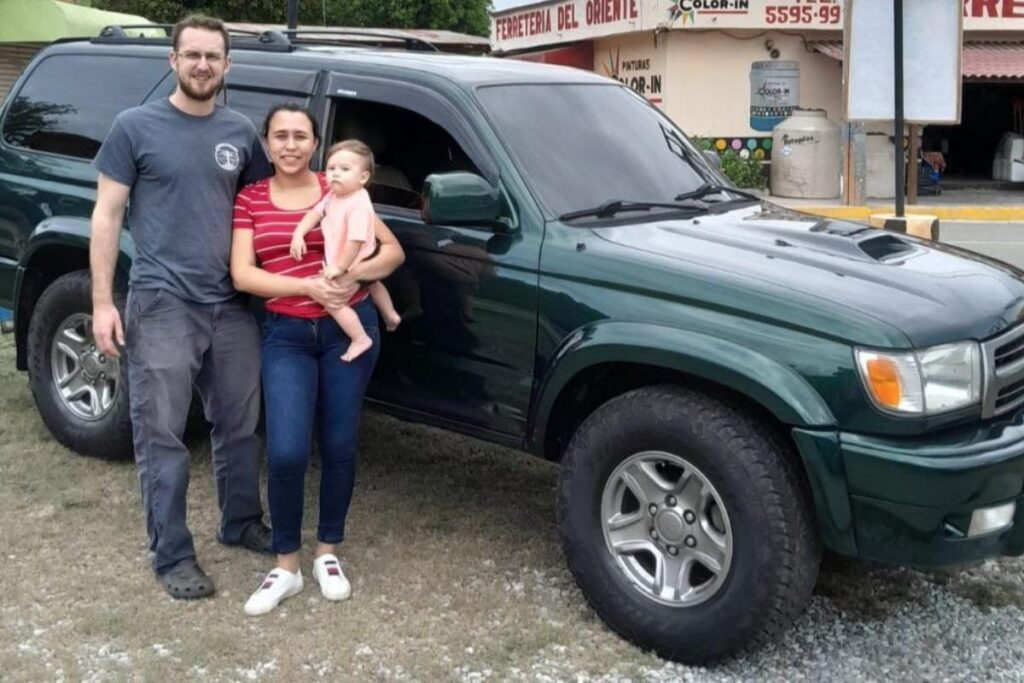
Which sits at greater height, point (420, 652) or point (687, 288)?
point (687, 288)

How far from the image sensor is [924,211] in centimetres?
1739

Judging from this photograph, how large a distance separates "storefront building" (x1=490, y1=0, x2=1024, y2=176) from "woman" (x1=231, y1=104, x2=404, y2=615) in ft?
59.9

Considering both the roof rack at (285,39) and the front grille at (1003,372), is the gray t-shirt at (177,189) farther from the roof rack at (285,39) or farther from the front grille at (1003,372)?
the front grille at (1003,372)

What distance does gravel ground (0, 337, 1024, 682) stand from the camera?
3820mm

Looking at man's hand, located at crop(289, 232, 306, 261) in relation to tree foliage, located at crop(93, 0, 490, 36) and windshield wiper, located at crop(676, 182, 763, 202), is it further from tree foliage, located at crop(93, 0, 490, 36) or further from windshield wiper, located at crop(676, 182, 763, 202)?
tree foliage, located at crop(93, 0, 490, 36)

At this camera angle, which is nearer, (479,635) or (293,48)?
(479,635)

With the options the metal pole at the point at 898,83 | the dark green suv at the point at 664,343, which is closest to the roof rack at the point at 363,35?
the dark green suv at the point at 664,343

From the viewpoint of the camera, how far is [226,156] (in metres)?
4.27

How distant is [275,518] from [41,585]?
892mm

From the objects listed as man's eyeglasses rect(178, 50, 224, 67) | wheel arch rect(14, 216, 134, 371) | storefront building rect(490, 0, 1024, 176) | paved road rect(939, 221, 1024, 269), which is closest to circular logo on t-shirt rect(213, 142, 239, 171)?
man's eyeglasses rect(178, 50, 224, 67)

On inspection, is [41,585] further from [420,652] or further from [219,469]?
[420,652]

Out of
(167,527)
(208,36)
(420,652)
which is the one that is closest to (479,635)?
(420,652)

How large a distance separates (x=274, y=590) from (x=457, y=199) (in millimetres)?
1488

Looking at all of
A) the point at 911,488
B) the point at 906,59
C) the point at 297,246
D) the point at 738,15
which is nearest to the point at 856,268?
the point at 911,488
